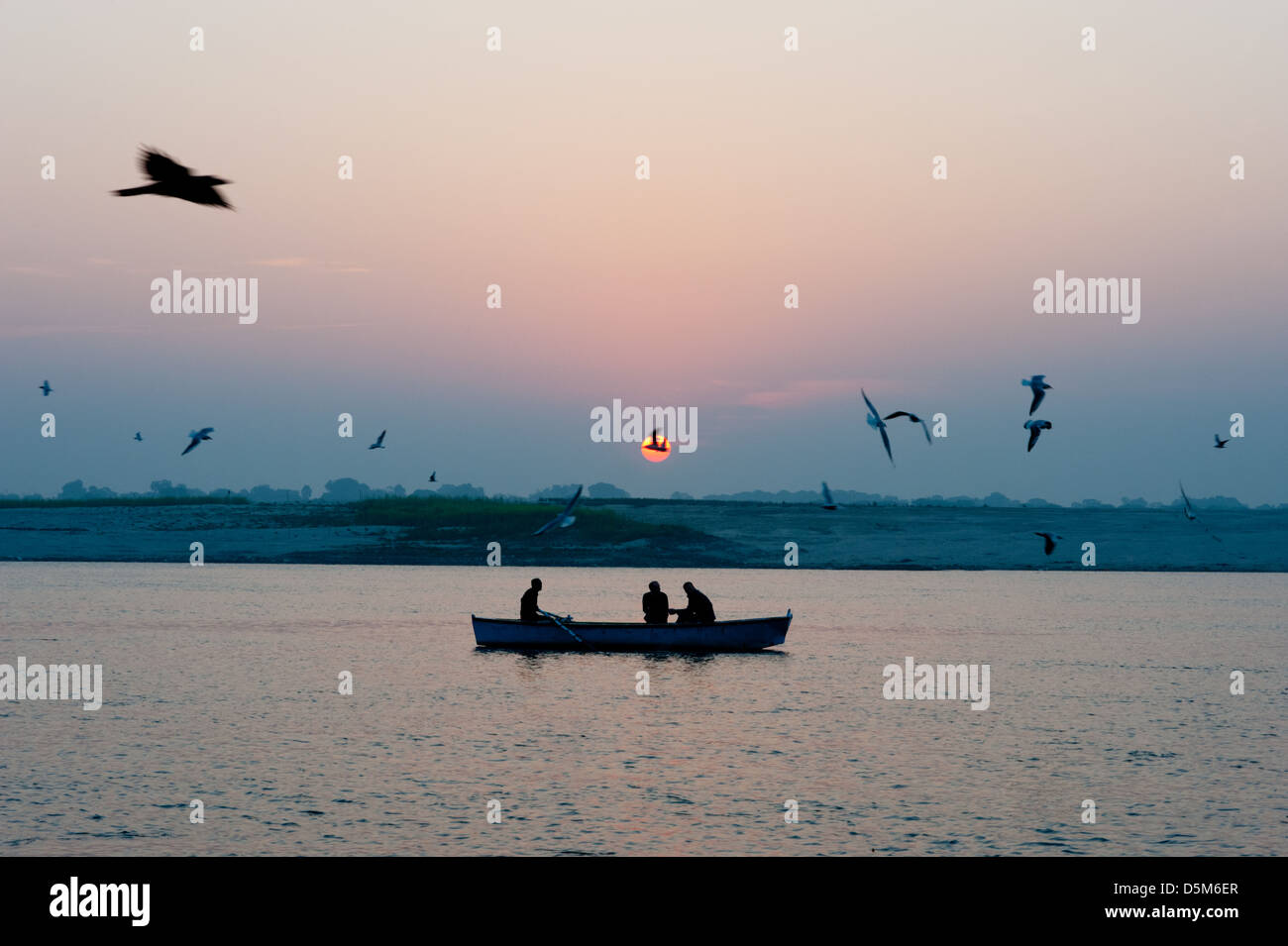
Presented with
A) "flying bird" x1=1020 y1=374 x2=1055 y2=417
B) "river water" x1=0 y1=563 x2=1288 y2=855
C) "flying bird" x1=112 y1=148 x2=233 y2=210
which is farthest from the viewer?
"flying bird" x1=1020 y1=374 x2=1055 y2=417

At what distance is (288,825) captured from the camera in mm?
19188

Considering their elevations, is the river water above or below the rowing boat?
below

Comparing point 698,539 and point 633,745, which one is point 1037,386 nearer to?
point 633,745

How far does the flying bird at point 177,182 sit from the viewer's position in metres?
14.0

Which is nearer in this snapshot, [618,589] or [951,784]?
[951,784]

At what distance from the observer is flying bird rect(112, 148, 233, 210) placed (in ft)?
46.0

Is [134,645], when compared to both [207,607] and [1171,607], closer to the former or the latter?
[207,607]

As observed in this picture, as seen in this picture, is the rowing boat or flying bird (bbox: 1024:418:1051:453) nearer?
flying bird (bbox: 1024:418:1051:453)

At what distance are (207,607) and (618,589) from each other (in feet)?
91.7

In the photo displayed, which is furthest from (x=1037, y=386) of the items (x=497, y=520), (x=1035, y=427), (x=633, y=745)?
(x=497, y=520)

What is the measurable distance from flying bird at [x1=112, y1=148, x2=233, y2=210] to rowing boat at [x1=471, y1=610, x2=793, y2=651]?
28008 mm

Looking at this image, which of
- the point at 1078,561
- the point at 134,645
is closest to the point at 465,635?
the point at 134,645

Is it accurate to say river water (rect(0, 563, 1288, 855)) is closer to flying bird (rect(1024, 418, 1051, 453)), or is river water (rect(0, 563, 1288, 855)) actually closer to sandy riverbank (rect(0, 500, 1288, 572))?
flying bird (rect(1024, 418, 1051, 453))

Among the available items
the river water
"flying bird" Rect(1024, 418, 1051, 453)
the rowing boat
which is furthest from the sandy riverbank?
"flying bird" Rect(1024, 418, 1051, 453)
